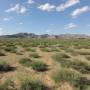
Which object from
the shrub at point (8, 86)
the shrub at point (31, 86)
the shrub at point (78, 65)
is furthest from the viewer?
the shrub at point (78, 65)

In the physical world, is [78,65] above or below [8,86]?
below

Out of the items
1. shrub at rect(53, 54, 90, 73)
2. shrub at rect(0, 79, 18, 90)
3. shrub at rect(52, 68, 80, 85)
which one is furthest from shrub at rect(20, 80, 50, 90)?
shrub at rect(53, 54, 90, 73)

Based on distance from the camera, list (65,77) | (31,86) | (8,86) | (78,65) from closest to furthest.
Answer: (31,86)
(8,86)
(65,77)
(78,65)

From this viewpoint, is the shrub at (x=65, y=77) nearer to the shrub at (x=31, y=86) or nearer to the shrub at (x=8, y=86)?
the shrub at (x=31, y=86)

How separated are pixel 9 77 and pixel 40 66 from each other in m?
3.24

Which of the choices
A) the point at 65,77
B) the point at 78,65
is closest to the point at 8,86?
the point at 65,77

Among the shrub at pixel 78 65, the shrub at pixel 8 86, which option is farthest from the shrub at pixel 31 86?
the shrub at pixel 78 65

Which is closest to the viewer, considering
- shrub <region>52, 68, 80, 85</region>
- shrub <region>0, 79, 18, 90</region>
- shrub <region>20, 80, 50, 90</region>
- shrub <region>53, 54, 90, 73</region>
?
shrub <region>20, 80, 50, 90</region>

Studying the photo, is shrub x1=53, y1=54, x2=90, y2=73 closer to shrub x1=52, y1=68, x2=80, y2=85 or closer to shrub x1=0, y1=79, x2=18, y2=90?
shrub x1=52, y1=68, x2=80, y2=85

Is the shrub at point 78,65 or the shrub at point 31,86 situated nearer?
the shrub at point 31,86

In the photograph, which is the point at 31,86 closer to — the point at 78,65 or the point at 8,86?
the point at 8,86

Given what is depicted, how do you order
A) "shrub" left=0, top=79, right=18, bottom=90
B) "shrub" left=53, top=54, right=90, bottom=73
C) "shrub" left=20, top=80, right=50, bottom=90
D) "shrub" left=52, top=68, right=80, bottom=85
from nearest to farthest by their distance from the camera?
"shrub" left=20, top=80, right=50, bottom=90 → "shrub" left=0, top=79, right=18, bottom=90 → "shrub" left=52, top=68, right=80, bottom=85 → "shrub" left=53, top=54, right=90, bottom=73

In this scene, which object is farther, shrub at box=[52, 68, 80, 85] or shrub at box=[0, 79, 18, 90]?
shrub at box=[52, 68, 80, 85]

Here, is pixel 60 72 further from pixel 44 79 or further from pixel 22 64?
pixel 22 64
